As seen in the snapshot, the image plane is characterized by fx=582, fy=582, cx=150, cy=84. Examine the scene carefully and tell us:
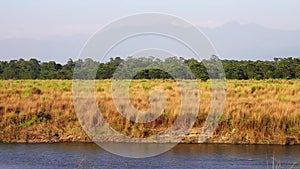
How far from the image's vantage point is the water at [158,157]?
13867 millimetres

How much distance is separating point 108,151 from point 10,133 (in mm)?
3928

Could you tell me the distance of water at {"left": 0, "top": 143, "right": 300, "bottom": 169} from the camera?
13.9m

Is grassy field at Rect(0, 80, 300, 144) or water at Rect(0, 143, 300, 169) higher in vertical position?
grassy field at Rect(0, 80, 300, 144)

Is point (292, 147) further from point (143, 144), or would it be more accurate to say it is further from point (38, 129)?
point (38, 129)

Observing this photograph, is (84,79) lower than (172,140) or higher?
higher

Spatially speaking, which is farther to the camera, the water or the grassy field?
the grassy field

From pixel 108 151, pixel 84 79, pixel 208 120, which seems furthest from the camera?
pixel 84 79

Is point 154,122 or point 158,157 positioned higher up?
point 154,122

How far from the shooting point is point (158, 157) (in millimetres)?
15062

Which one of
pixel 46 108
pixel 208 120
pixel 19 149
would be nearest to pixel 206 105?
pixel 208 120

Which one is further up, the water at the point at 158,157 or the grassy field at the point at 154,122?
the grassy field at the point at 154,122

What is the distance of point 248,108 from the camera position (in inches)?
749

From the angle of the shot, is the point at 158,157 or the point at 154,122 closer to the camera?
the point at 158,157

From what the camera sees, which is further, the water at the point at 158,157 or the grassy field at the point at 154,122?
the grassy field at the point at 154,122
